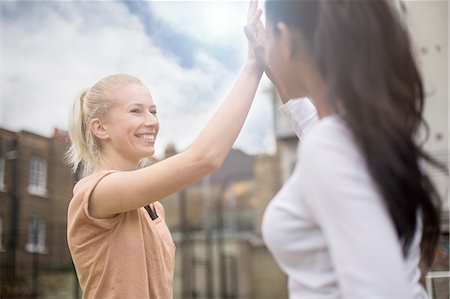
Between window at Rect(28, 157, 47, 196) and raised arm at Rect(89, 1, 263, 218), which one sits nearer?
raised arm at Rect(89, 1, 263, 218)

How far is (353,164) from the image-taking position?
0.87 meters

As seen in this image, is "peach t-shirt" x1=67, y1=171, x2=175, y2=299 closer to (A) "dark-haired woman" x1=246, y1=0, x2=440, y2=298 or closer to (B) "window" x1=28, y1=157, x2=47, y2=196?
(A) "dark-haired woman" x1=246, y1=0, x2=440, y2=298

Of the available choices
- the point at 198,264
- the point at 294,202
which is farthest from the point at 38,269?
the point at 294,202

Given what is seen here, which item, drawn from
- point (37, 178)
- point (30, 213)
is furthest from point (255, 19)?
point (30, 213)

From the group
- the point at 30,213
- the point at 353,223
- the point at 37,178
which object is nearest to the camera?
the point at 353,223

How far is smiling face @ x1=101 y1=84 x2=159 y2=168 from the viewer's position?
1.54 m

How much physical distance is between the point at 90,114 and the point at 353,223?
3.01 ft

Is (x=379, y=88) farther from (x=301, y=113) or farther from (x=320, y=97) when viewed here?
(x=301, y=113)

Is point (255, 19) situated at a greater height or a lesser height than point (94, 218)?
greater

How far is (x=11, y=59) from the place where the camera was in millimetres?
6129

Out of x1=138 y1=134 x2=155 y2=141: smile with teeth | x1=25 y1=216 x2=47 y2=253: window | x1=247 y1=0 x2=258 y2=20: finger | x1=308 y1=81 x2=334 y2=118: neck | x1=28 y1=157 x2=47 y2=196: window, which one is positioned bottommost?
x1=308 y1=81 x2=334 y2=118: neck

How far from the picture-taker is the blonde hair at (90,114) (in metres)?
1.59

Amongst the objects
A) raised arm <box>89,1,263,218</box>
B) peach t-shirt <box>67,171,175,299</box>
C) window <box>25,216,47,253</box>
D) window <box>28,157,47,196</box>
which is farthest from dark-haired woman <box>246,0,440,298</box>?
window <box>25,216,47,253</box>

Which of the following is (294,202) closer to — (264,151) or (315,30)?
(315,30)
